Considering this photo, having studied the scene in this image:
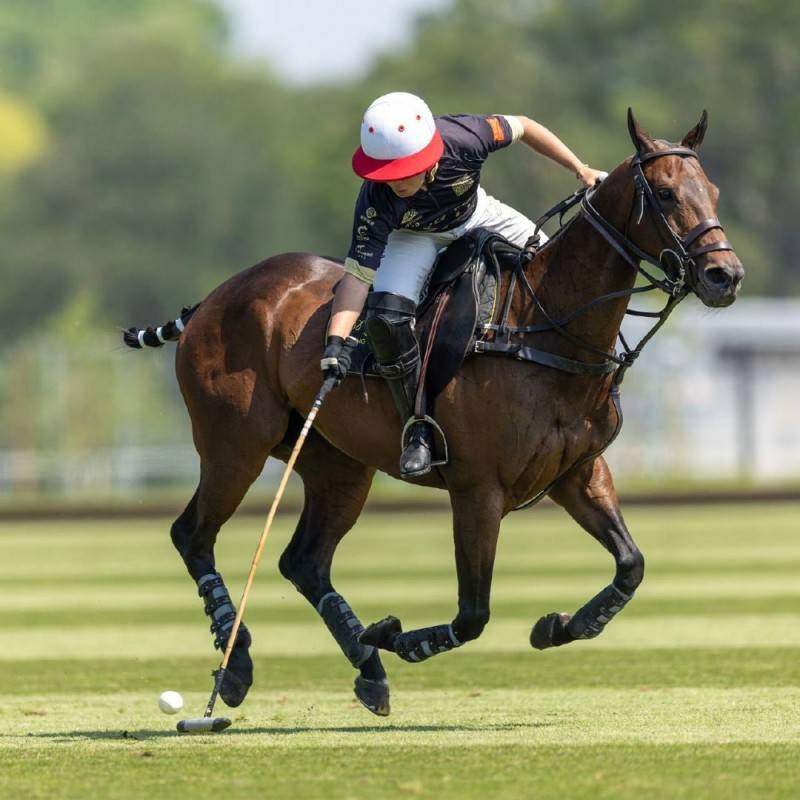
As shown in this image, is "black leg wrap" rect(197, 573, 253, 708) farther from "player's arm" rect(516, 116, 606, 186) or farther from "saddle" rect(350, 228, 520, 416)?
"player's arm" rect(516, 116, 606, 186)

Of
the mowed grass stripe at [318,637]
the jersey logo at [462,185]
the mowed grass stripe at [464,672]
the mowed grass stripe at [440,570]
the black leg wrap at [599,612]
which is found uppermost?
the jersey logo at [462,185]

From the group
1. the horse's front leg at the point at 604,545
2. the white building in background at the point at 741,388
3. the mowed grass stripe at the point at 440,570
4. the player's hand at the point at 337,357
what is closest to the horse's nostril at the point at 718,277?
the horse's front leg at the point at 604,545

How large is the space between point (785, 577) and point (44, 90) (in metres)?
76.5

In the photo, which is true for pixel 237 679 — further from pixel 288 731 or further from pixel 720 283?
pixel 720 283

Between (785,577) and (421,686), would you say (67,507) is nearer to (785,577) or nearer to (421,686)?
(785,577)

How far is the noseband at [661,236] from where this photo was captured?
834cm

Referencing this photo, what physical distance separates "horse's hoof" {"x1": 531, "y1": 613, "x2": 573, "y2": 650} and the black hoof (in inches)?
54.1

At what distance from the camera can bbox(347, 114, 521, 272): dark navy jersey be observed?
8961mm

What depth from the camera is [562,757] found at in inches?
303

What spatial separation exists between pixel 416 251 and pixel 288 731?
87.2 inches

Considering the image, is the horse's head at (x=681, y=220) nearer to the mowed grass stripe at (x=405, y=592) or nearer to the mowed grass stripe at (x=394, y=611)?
the mowed grass stripe at (x=394, y=611)

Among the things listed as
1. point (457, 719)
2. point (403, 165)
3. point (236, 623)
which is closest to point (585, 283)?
point (403, 165)

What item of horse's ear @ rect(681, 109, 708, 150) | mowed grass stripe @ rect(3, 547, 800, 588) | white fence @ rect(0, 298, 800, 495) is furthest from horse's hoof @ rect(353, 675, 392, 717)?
white fence @ rect(0, 298, 800, 495)

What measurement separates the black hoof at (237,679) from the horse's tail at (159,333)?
1.91m
